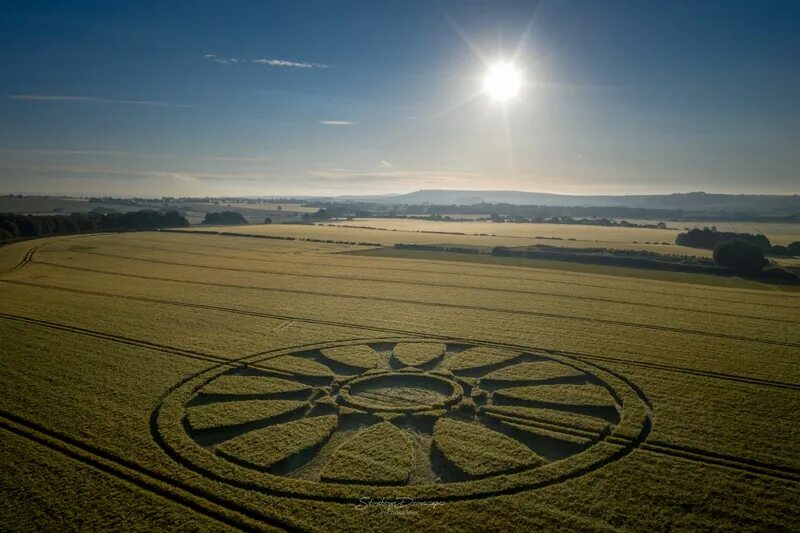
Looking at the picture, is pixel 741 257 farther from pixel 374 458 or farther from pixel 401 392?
pixel 374 458

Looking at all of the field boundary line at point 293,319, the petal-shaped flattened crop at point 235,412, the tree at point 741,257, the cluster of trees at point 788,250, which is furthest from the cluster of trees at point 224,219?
the cluster of trees at point 788,250

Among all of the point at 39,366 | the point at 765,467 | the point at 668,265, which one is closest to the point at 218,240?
the point at 39,366

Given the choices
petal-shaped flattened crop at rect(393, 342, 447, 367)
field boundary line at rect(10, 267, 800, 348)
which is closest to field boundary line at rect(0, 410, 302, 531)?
petal-shaped flattened crop at rect(393, 342, 447, 367)

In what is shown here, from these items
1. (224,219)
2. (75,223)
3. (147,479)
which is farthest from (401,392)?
(224,219)

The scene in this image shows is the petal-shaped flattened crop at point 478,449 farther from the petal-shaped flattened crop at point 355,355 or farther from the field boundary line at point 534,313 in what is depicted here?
the field boundary line at point 534,313

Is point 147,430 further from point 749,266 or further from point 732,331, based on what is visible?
point 749,266

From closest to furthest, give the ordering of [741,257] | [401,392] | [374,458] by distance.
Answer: [374,458]
[401,392]
[741,257]

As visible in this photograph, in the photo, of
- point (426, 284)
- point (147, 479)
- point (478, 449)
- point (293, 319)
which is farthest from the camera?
point (426, 284)
